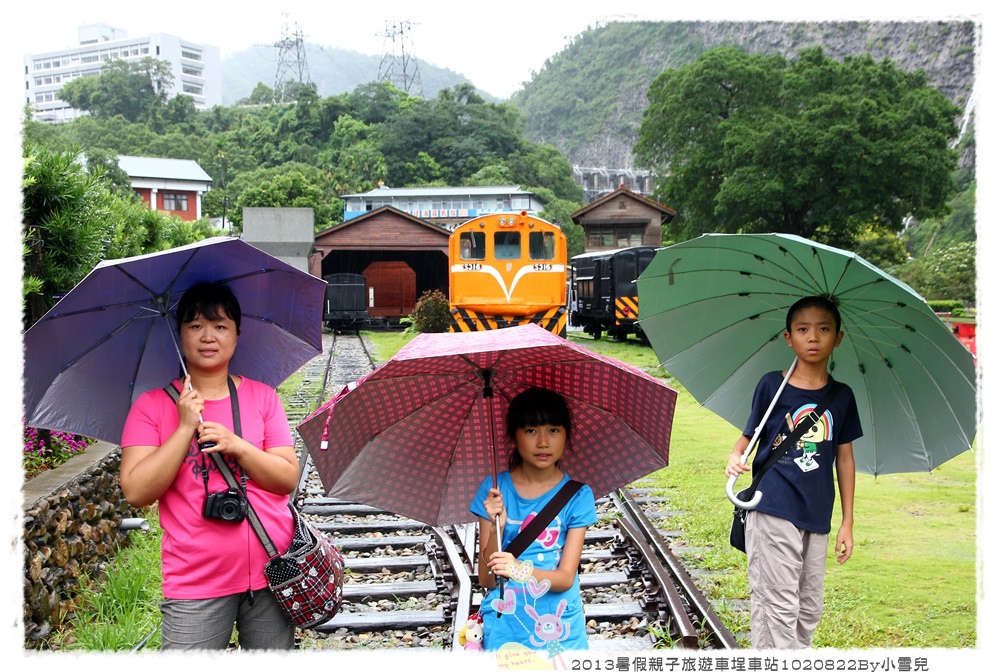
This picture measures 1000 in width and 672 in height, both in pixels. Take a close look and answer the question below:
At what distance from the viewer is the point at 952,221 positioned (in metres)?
48.6

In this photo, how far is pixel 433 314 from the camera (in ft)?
78.5

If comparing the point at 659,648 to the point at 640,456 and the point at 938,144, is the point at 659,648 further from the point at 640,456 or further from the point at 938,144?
the point at 938,144

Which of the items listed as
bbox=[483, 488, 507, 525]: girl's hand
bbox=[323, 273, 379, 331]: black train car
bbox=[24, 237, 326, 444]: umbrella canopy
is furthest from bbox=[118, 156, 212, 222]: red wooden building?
bbox=[483, 488, 507, 525]: girl's hand

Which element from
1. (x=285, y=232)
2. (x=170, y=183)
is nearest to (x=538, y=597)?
(x=285, y=232)

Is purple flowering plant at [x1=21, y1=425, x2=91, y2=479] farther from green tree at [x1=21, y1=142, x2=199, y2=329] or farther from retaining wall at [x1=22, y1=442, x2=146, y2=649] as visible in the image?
green tree at [x1=21, y1=142, x2=199, y2=329]

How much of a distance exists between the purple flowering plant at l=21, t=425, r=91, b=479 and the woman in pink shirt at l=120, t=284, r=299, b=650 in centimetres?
305

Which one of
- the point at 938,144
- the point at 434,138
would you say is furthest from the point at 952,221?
the point at 434,138

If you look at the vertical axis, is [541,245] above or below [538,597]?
above

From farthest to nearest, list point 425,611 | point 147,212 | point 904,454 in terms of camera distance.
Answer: point 147,212 < point 425,611 < point 904,454

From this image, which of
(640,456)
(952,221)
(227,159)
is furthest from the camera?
(227,159)

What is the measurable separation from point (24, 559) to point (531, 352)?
289 centimetres

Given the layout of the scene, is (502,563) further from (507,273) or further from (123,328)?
(507,273)

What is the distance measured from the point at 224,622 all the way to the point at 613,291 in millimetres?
20527

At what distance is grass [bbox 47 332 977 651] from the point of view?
425 centimetres
